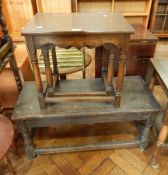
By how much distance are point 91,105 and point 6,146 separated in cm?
52

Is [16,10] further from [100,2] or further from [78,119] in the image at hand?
[78,119]

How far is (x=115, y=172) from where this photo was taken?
114cm

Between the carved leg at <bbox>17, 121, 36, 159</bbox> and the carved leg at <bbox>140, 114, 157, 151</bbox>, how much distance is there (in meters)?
0.76

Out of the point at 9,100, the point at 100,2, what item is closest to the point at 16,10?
the point at 100,2

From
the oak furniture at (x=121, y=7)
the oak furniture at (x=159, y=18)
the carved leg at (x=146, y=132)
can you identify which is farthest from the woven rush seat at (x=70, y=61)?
the oak furniture at (x=159, y=18)

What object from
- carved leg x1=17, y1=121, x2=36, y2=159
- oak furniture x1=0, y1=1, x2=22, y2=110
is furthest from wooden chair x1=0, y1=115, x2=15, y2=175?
oak furniture x1=0, y1=1, x2=22, y2=110

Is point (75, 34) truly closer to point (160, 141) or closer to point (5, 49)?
point (5, 49)

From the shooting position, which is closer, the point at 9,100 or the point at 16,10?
the point at 9,100

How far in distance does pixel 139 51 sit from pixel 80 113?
2.75 feet

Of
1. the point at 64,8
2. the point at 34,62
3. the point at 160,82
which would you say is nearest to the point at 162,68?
the point at 160,82

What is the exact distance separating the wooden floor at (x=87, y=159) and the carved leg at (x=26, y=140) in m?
0.06

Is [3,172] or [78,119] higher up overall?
[78,119]

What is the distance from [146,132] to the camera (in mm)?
1167

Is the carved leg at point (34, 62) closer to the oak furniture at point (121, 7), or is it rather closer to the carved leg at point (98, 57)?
Answer: the carved leg at point (98, 57)
